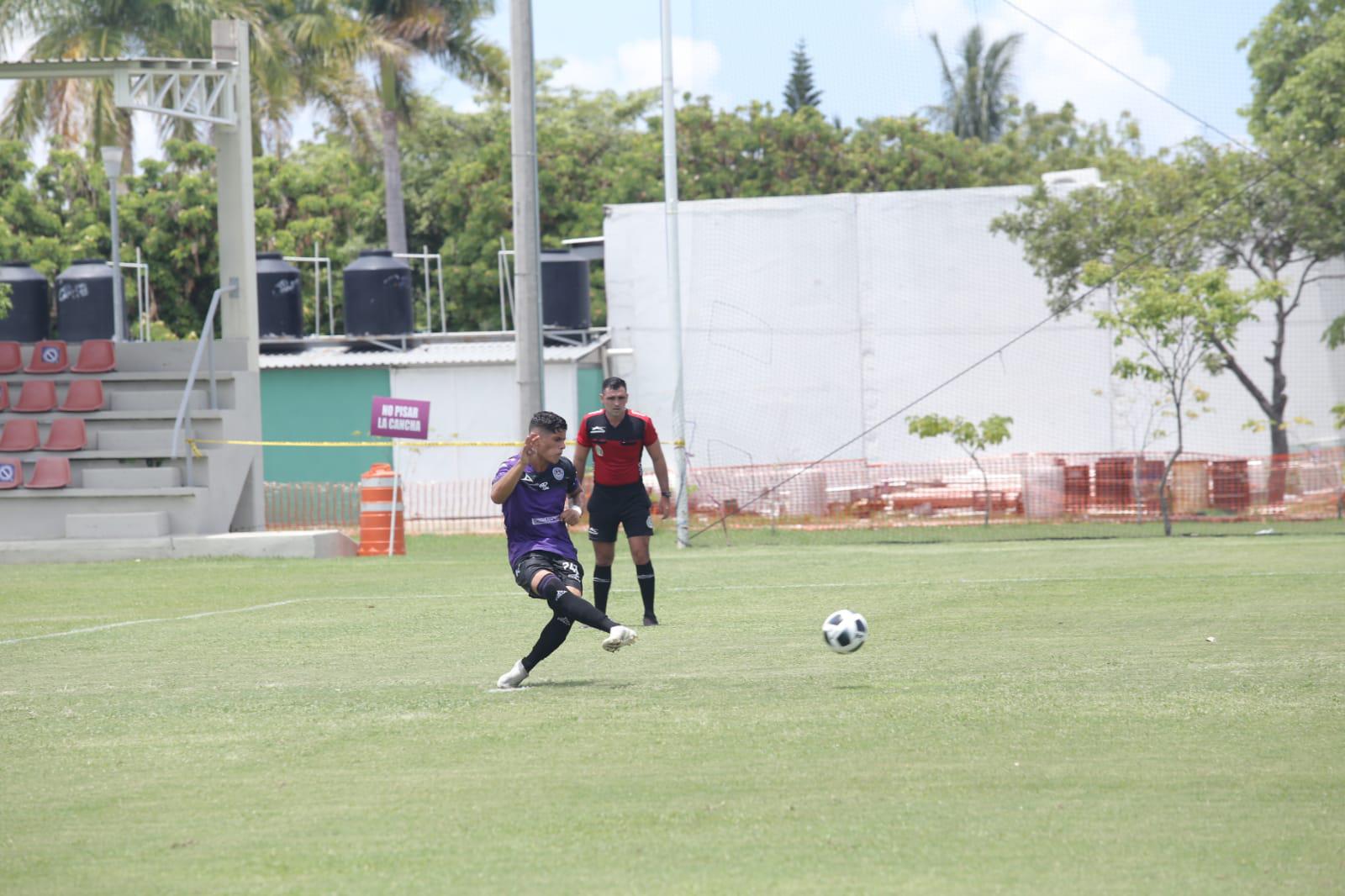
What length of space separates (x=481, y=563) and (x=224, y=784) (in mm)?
14531

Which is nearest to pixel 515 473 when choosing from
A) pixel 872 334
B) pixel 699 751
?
pixel 699 751

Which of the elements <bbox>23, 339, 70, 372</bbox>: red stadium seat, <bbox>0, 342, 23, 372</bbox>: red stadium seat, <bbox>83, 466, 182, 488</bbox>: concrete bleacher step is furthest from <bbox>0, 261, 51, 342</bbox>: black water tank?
<bbox>83, 466, 182, 488</bbox>: concrete bleacher step

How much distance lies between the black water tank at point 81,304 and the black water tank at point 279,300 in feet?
14.1

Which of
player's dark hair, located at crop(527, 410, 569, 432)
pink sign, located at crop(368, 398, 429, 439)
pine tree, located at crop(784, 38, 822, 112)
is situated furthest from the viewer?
pine tree, located at crop(784, 38, 822, 112)

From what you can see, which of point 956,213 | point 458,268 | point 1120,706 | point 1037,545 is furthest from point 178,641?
point 458,268

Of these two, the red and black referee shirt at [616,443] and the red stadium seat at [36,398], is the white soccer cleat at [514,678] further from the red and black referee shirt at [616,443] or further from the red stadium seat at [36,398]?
the red stadium seat at [36,398]

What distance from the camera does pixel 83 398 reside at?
80.3ft

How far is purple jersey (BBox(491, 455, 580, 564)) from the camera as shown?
9305mm

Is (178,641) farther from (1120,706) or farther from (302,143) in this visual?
(302,143)

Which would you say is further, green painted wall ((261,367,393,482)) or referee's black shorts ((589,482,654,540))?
green painted wall ((261,367,393,482))

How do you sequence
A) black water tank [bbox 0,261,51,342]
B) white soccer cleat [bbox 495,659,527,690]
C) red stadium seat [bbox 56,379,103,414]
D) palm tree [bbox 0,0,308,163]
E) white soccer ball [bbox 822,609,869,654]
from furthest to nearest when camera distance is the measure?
1. palm tree [bbox 0,0,308,163]
2. black water tank [bbox 0,261,51,342]
3. red stadium seat [bbox 56,379,103,414]
4. white soccer ball [bbox 822,609,869,654]
5. white soccer cleat [bbox 495,659,527,690]

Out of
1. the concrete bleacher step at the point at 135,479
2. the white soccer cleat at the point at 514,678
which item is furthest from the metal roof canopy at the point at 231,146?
the white soccer cleat at the point at 514,678

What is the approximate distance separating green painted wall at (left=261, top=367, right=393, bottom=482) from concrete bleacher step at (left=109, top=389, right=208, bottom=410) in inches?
473

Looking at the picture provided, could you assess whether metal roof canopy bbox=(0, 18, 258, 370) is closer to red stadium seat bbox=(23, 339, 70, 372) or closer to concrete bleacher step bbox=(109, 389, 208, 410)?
concrete bleacher step bbox=(109, 389, 208, 410)
